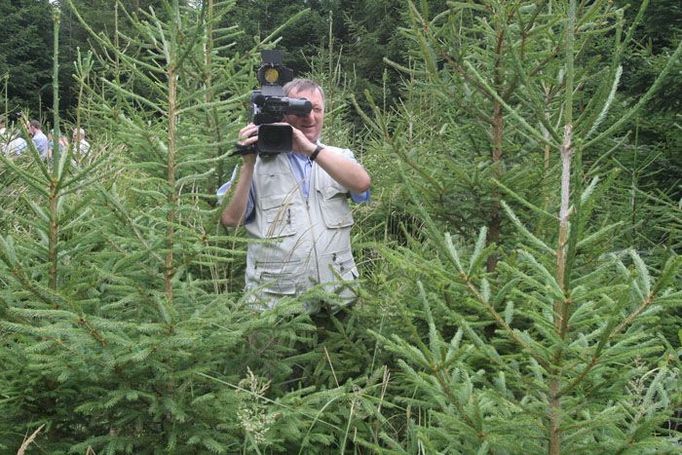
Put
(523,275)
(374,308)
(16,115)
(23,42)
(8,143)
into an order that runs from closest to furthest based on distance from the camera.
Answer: (523,275), (374,308), (8,143), (16,115), (23,42)

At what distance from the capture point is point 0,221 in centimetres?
345

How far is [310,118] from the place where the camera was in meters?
3.19

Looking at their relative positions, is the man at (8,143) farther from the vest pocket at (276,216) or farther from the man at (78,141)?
the vest pocket at (276,216)

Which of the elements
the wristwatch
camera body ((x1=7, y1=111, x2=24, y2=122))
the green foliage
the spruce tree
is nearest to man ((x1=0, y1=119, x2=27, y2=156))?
camera body ((x1=7, y1=111, x2=24, y2=122))

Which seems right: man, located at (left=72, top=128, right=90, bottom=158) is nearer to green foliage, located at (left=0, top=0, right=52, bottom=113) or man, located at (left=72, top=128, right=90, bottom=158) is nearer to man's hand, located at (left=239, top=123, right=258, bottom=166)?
man's hand, located at (left=239, top=123, right=258, bottom=166)

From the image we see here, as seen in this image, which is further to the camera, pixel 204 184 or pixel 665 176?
pixel 665 176

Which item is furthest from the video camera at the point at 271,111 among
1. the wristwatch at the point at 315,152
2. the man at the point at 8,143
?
the man at the point at 8,143

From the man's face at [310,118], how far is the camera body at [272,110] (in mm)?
187

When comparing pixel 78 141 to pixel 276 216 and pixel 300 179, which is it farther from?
pixel 300 179

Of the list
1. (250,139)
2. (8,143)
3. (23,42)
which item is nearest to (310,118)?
(250,139)

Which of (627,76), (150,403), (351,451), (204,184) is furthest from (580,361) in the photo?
(627,76)

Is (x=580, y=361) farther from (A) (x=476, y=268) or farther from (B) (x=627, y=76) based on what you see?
(B) (x=627, y=76)

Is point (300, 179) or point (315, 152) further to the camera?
point (300, 179)

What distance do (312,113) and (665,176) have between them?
3.25 m
